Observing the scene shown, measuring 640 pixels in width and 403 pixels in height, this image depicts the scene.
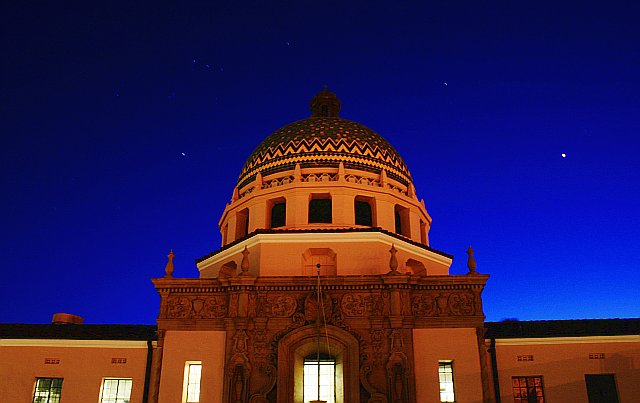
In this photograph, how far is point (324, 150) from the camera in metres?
31.6

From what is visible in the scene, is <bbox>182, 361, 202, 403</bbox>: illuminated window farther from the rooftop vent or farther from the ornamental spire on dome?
the ornamental spire on dome

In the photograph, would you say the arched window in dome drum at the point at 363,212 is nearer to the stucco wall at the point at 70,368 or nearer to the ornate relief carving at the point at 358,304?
the ornate relief carving at the point at 358,304

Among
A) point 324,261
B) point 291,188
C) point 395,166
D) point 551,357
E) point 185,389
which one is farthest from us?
point 395,166

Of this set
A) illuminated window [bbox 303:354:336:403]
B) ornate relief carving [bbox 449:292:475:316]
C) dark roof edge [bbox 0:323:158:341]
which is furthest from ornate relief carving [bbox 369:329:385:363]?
dark roof edge [bbox 0:323:158:341]

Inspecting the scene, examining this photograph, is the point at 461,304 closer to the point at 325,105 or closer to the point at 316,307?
the point at 316,307

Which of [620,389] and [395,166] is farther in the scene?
[395,166]

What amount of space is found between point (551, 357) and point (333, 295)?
968 centimetres

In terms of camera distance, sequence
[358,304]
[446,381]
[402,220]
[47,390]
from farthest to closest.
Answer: [402,220] < [47,390] < [358,304] < [446,381]

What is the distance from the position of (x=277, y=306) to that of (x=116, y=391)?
27.4 ft

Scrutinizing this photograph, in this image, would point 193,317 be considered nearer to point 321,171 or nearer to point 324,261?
point 324,261

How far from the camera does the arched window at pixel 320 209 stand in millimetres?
29094

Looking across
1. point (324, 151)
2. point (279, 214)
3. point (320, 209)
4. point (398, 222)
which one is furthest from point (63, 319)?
point (398, 222)

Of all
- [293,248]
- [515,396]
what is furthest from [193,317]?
[515,396]

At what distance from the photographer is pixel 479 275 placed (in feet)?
76.9
